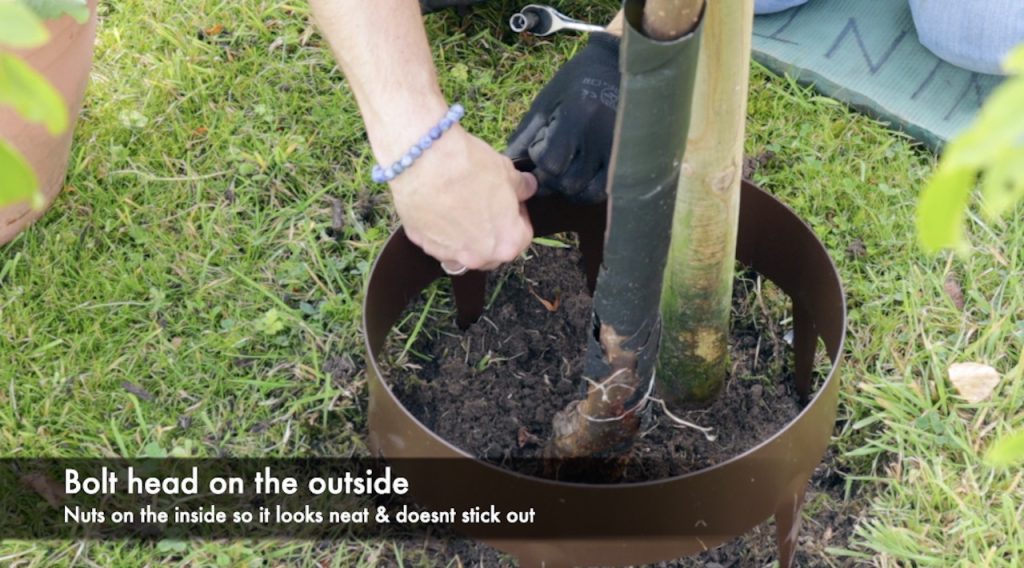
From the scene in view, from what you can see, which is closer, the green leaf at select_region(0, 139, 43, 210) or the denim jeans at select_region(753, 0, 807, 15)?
the green leaf at select_region(0, 139, 43, 210)

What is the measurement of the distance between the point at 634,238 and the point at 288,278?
111cm

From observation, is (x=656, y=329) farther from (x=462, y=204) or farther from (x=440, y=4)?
(x=440, y=4)

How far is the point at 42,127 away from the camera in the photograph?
2.10 m

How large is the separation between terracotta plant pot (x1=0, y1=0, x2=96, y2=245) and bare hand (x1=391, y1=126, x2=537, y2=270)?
2.90 ft

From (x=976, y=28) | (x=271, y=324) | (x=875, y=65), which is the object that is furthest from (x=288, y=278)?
(x=976, y=28)

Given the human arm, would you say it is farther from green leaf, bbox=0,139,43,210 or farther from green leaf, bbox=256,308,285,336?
green leaf, bbox=0,139,43,210

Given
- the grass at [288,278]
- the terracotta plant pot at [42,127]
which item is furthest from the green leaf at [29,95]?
the terracotta plant pot at [42,127]

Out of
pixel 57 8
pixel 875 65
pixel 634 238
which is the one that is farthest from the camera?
pixel 875 65

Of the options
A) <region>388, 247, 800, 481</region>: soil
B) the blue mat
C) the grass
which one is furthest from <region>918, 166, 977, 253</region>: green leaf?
the blue mat

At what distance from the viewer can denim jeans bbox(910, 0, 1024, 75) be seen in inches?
93.3

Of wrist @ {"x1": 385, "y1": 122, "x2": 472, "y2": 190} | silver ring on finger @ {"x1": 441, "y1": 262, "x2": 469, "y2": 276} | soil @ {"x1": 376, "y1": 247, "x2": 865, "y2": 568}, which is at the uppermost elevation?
wrist @ {"x1": 385, "y1": 122, "x2": 472, "y2": 190}

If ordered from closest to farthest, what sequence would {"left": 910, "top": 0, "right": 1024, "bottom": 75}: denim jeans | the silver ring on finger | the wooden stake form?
the wooden stake < the silver ring on finger < {"left": 910, "top": 0, "right": 1024, "bottom": 75}: denim jeans

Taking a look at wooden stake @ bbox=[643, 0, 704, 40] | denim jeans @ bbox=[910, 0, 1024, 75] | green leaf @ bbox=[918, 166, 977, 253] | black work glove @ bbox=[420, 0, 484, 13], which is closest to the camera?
green leaf @ bbox=[918, 166, 977, 253]

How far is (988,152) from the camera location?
0.42 meters
